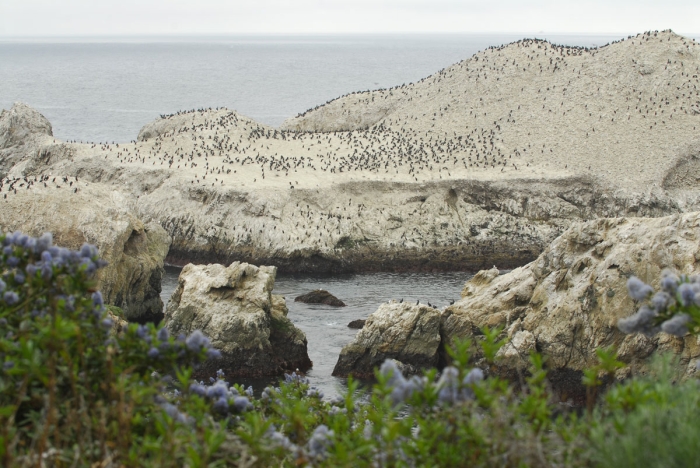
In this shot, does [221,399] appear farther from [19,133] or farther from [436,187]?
[19,133]

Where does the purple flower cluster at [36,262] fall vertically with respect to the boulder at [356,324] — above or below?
above

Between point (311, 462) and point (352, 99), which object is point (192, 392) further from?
point (352, 99)

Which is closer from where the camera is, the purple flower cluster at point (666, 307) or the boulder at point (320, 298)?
the purple flower cluster at point (666, 307)

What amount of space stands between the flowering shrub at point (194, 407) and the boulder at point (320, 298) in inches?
1332

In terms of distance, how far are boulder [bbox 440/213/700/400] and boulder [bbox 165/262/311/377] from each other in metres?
6.37

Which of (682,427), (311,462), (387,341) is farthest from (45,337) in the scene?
(387,341)

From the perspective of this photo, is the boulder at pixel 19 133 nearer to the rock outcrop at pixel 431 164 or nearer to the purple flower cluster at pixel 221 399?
the rock outcrop at pixel 431 164

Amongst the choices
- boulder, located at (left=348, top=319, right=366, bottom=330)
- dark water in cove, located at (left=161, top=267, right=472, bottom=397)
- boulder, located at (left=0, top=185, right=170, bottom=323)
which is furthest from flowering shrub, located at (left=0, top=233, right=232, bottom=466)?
boulder, located at (left=348, top=319, right=366, bottom=330)

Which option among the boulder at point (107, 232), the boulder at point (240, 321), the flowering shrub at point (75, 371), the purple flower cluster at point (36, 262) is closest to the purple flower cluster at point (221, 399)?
the flowering shrub at point (75, 371)

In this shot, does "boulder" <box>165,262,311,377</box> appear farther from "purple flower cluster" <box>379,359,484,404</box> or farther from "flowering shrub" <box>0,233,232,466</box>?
"purple flower cluster" <box>379,359,484,404</box>

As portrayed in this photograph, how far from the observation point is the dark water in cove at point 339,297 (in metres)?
34.7

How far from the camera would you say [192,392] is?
401 inches

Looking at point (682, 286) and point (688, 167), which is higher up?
point (682, 286)

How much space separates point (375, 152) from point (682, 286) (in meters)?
60.4
